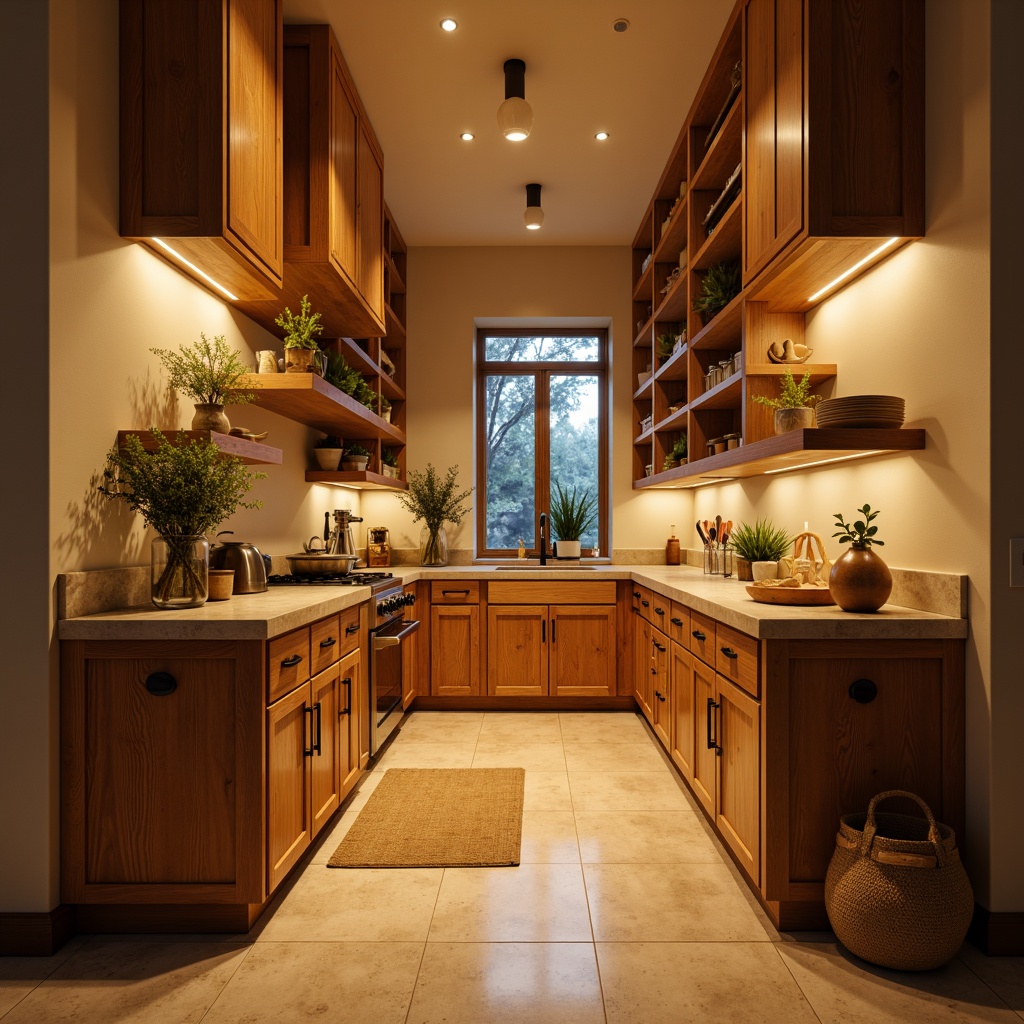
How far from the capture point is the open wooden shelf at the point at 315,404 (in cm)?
288

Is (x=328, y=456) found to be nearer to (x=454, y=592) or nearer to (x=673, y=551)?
(x=454, y=592)

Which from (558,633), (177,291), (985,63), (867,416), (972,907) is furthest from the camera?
(558,633)

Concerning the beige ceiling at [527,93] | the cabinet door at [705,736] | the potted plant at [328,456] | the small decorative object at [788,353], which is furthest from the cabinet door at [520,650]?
the beige ceiling at [527,93]

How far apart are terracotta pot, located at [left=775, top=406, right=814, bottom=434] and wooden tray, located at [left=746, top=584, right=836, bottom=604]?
579 mm

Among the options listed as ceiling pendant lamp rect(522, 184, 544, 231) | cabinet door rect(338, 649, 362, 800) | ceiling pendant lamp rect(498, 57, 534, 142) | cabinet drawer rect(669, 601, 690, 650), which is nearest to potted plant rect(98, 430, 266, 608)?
cabinet door rect(338, 649, 362, 800)

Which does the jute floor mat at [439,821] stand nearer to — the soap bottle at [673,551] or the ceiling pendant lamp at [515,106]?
the soap bottle at [673,551]

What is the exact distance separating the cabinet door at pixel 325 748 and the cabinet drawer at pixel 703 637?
55.0 inches

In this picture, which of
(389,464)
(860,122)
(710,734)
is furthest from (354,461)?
(860,122)

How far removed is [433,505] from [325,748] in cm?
265

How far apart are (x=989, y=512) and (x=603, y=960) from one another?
1.55 meters

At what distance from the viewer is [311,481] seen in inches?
160

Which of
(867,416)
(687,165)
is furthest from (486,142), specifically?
(867,416)

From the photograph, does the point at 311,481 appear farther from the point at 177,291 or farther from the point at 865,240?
the point at 865,240

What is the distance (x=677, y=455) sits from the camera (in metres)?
4.46
